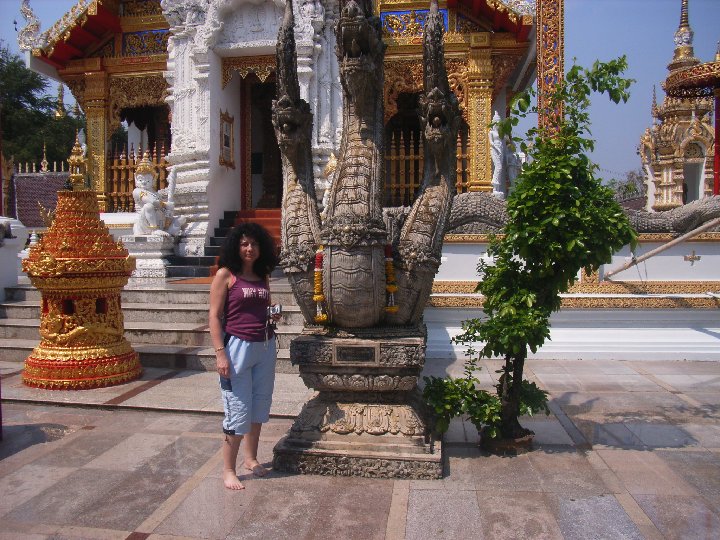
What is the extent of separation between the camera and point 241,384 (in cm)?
313

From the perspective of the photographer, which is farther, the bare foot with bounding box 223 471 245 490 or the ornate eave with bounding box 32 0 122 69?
the ornate eave with bounding box 32 0 122 69

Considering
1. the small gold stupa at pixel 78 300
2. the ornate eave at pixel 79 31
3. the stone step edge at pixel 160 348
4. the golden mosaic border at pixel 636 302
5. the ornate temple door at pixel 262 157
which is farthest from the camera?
the ornate temple door at pixel 262 157

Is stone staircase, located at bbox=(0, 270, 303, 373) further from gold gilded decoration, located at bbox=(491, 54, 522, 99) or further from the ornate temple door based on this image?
gold gilded decoration, located at bbox=(491, 54, 522, 99)

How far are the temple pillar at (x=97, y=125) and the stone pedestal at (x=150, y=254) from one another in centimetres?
292

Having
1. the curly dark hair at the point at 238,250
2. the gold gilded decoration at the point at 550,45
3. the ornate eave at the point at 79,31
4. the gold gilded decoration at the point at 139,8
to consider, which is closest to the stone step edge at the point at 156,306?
the curly dark hair at the point at 238,250

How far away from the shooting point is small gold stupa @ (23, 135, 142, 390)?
5.05 meters

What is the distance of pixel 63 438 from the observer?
3.91 m

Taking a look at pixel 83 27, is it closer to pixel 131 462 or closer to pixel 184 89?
pixel 184 89

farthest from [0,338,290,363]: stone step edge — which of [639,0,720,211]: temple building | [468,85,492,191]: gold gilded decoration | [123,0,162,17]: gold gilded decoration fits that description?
[639,0,720,211]: temple building

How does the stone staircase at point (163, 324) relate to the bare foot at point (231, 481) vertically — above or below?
above

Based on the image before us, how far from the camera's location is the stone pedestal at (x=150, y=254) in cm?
912

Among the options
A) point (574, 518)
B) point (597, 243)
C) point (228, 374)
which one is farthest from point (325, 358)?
point (597, 243)

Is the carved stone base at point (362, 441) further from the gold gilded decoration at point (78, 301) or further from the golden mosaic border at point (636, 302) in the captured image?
the golden mosaic border at point (636, 302)

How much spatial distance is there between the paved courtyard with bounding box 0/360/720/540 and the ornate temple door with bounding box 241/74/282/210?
751 centimetres
